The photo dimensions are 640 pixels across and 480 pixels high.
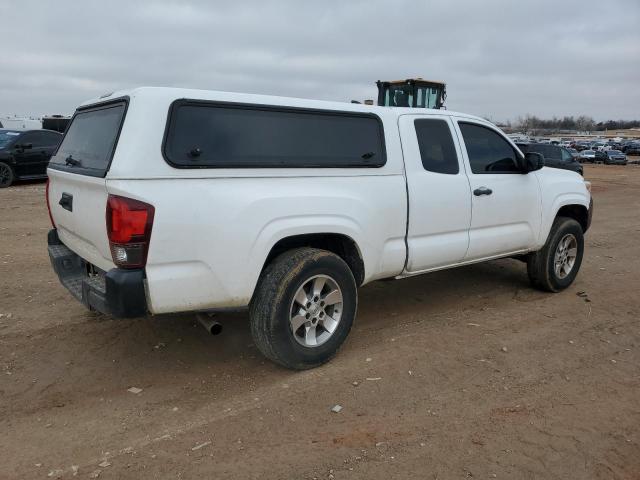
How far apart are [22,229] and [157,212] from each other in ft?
23.1

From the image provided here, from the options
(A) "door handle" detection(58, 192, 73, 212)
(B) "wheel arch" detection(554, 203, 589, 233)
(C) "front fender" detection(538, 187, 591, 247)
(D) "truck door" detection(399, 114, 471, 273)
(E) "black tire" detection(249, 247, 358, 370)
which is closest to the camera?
(E) "black tire" detection(249, 247, 358, 370)

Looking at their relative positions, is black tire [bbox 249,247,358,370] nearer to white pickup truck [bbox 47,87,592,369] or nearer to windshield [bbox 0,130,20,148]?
white pickup truck [bbox 47,87,592,369]

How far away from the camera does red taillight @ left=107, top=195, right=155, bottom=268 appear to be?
3.03 meters

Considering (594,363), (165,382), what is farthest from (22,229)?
(594,363)

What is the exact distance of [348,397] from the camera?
354 centimetres

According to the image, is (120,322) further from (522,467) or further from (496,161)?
(496,161)

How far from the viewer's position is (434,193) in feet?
14.7

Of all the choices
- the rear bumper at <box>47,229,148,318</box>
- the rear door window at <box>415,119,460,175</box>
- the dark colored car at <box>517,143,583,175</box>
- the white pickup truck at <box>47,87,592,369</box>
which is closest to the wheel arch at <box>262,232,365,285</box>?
the white pickup truck at <box>47,87,592,369</box>

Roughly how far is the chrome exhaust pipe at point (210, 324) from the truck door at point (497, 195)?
2453 mm

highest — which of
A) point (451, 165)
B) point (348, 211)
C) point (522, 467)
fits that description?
point (451, 165)

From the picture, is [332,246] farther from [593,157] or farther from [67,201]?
[593,157]

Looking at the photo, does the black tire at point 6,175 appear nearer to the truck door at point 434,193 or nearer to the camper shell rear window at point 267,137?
the camper shell rear window at point 267,137

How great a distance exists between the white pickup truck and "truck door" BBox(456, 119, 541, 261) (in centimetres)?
2

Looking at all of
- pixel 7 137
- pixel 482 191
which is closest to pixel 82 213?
pixel 482 191
